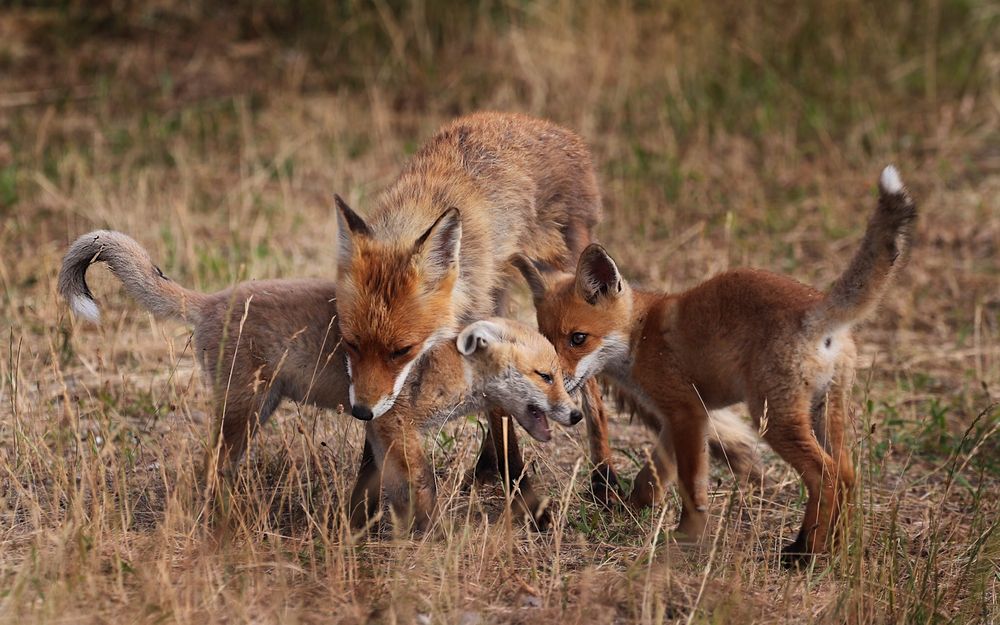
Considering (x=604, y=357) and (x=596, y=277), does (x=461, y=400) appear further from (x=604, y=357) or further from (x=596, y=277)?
(x=596, y=277)

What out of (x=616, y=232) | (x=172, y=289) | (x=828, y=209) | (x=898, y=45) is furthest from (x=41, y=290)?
(x=898, y=45)

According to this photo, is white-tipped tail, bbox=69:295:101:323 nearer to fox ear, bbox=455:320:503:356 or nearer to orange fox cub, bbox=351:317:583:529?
orange fox cub, bbox=351:317:583:529

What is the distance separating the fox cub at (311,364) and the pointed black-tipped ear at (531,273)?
44cm

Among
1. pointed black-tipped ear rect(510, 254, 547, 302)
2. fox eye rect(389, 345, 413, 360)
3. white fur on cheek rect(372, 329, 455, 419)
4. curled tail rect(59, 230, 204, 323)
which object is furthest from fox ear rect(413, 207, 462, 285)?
curled tail rect(59, 230, 204, 323)

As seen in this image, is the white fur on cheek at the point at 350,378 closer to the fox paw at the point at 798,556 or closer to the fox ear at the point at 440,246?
the fox ear at the point at 440,246

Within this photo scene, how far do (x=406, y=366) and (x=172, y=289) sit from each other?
122 cm

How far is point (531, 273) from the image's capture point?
6211mm

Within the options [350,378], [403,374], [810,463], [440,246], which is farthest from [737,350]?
[350,378]

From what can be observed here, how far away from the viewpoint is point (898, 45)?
12297 mm

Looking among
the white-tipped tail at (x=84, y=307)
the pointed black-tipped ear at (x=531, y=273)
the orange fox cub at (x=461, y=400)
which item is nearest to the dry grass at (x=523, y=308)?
the orange fox cub at (x=461, y=400)

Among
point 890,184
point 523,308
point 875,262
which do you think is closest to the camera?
point 890,184

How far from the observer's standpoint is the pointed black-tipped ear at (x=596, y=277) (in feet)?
19.3

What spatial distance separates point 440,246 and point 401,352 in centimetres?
55

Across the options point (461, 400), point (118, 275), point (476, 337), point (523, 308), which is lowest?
point (461, 400)
